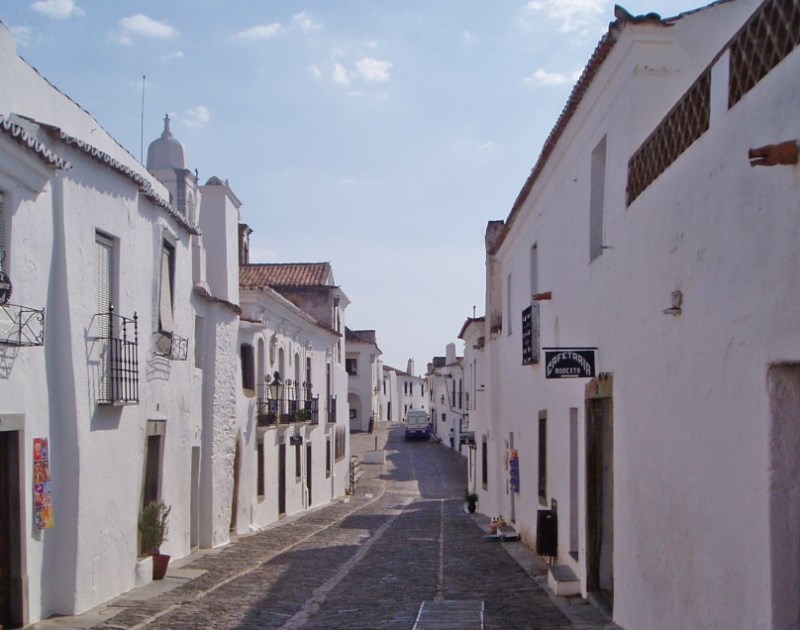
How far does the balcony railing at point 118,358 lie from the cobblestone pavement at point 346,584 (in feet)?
7.70

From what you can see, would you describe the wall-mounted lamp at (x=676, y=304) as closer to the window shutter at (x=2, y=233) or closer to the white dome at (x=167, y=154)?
the window shutter at (x=2, y=233)

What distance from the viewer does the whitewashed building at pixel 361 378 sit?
6450 centimetres

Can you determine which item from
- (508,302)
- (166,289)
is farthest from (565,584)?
(508,302)

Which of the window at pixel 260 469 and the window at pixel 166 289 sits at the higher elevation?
the window at pixel 166 289

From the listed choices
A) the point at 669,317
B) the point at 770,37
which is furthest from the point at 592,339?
the point at 770,37

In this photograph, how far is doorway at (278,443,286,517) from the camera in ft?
81.9

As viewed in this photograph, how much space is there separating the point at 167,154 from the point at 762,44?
545 inches

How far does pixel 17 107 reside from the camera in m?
9.69

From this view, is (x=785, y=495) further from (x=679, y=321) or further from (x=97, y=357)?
(x=97, y=357)

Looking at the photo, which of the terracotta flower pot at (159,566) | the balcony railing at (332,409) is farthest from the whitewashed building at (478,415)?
the terracotta flower pot at (159,566)

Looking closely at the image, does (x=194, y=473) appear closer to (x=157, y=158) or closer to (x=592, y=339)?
(x=157, y=158)

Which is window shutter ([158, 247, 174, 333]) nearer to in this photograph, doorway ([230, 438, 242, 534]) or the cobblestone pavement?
the cobblestone pavement

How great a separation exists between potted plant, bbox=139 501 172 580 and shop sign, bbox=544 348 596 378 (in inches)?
226

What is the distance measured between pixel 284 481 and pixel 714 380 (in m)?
20.0
